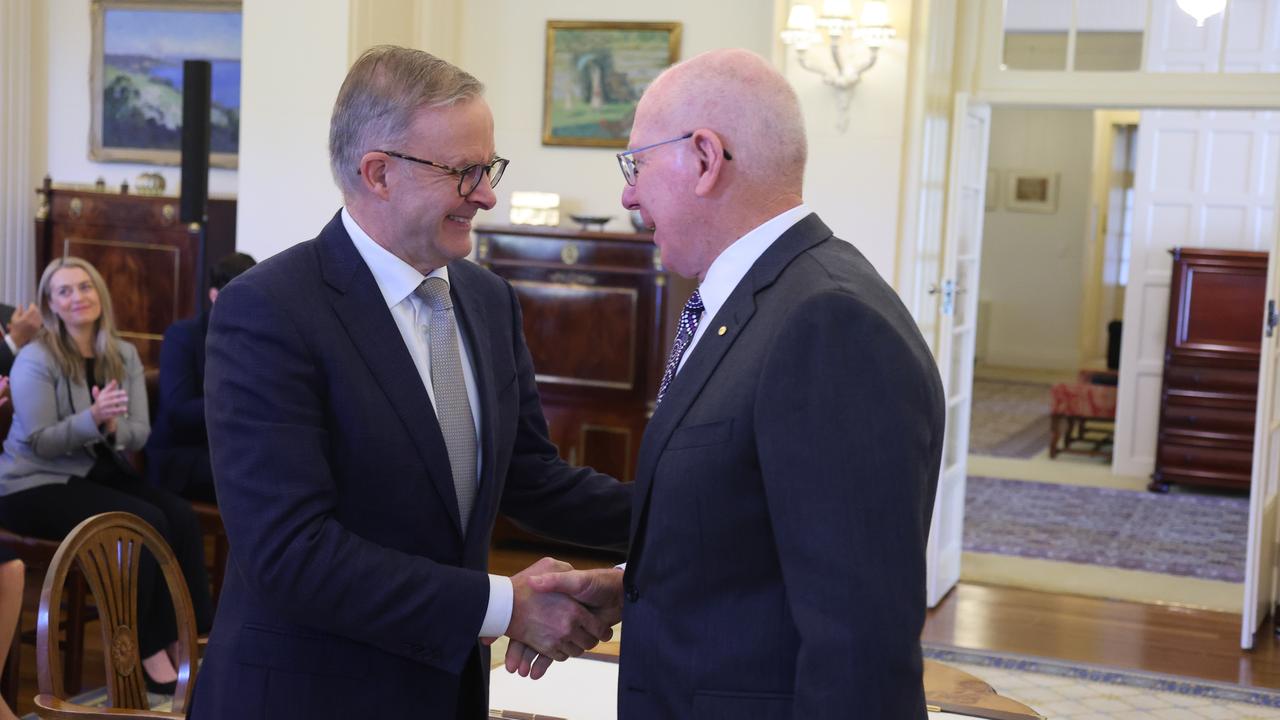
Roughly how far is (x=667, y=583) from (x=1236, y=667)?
15.7 ft

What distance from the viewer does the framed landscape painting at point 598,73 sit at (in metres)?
7.26

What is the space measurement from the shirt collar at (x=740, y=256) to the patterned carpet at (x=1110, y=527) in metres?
6.22

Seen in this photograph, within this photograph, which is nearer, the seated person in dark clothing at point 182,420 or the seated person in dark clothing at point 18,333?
the seated person in dark clothing at point 18,333

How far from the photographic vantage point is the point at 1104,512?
881cm

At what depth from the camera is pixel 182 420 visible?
537cm

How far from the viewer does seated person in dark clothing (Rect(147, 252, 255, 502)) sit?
17.6ft

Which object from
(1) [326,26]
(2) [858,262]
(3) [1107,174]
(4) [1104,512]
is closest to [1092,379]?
(4) [1104,512]

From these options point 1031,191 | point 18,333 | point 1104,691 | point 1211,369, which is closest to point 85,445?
point 18,333

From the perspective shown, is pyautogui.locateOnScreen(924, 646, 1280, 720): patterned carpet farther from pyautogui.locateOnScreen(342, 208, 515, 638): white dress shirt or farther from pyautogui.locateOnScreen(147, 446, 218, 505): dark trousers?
pyautogui.locateOnScreen(342, 208, 515, 638): white dress shirt

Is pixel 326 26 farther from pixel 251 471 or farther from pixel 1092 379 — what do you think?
pixel 1092 379

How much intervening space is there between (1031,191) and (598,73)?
11.1 m

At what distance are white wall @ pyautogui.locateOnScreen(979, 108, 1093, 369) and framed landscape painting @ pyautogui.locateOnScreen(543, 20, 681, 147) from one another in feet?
35.0

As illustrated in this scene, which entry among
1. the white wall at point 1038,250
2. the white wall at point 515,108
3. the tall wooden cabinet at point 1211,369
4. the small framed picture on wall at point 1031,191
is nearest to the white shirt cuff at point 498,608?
the white wall at point 515,108

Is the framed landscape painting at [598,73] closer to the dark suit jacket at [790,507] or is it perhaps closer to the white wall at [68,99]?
the white wall at [68,99]
